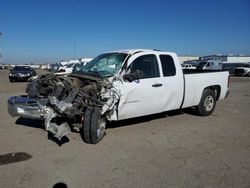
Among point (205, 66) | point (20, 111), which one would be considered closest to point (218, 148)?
point (20, 111)

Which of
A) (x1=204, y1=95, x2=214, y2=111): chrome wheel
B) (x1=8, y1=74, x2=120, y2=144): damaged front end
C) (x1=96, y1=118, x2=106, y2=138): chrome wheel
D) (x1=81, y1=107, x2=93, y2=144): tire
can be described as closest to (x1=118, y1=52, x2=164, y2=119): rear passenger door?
(x1=8, y1=74, x2=120, y2=144): damaged front end

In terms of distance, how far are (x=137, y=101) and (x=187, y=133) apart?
1.46 m

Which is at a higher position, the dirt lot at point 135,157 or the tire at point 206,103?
the tire at point 206,103

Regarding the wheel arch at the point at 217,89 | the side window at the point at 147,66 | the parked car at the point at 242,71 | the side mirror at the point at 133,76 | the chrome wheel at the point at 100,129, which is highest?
the side window at the point at 147,66

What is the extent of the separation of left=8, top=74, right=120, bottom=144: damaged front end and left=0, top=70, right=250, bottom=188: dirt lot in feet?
1.39

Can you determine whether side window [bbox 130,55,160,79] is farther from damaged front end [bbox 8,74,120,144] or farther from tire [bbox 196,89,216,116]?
tire [bbox 196,89,216,116]

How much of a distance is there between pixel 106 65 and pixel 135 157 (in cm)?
282

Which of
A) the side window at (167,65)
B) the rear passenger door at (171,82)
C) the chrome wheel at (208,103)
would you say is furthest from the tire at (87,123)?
the chrome wheel at (208,103)

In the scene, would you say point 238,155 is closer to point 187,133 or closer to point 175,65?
point 187,133

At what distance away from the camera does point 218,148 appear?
228 inches

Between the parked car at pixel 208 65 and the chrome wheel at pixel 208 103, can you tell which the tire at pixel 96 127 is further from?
the parked car at pixel 208 65

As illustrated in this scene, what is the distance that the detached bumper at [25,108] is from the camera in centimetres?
615

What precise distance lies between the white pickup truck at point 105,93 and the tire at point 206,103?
2.85 feet

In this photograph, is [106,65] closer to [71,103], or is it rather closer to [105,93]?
[105,93]
